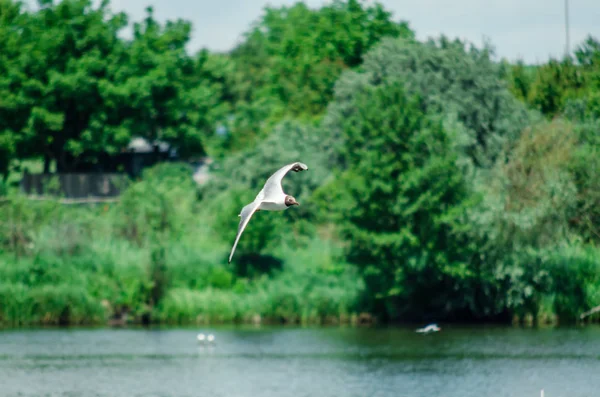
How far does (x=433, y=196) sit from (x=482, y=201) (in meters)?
2.38

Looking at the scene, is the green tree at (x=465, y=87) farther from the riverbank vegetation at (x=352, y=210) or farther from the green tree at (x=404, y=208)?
the green tree at (x=404, y=208)

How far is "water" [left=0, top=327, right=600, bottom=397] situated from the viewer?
33719 millimetres

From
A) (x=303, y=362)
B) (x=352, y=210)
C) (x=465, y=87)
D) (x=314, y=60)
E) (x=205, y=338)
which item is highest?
(x=314, y=60)

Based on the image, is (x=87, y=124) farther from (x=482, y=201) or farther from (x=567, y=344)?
(x=567, y=344)

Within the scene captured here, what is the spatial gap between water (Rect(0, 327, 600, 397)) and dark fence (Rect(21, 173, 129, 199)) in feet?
77.4

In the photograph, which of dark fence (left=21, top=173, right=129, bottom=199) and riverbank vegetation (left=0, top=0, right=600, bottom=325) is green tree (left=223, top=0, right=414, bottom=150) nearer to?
riverbank vegetation (left=0, top=0, right=600, bottom=325)

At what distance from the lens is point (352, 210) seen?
4803 cm

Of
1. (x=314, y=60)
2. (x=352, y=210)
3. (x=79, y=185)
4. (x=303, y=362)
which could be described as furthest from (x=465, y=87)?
(x=303, y=362)

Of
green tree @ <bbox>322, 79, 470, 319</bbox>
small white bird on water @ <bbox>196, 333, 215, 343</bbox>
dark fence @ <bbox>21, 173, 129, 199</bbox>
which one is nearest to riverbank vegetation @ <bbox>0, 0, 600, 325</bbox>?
green tree @ <bbox>322, 79, 470, 319</bbox>

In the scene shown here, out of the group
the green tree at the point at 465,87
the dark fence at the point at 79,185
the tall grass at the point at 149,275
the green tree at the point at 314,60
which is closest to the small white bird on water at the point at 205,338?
the tall grass at the point at 149,275

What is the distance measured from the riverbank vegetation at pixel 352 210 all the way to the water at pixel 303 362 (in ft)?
6.65

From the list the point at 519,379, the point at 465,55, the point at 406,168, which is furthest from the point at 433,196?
the point at 465,55

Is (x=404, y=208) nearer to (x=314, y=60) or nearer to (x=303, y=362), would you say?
(x=303, y=362)

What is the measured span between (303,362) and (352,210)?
10.2m
